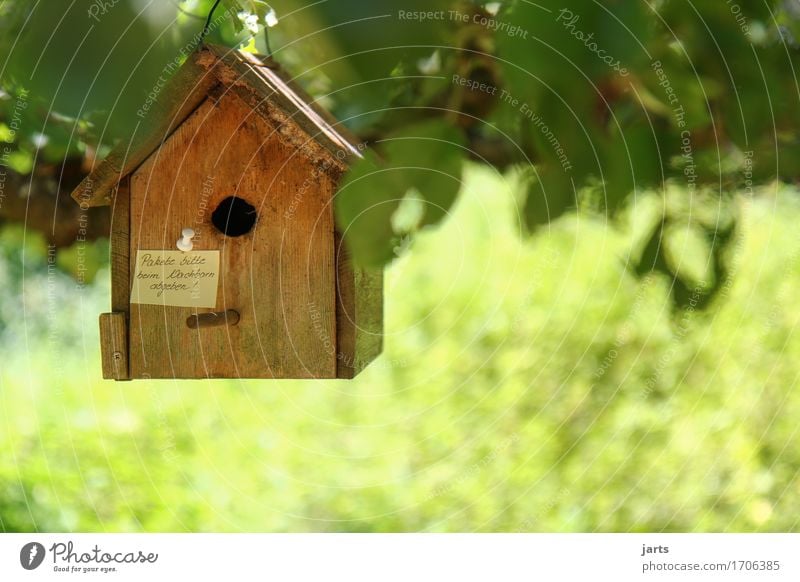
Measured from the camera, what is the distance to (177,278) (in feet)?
2.92

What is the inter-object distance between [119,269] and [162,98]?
0.58ft

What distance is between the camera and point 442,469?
57.2 inches

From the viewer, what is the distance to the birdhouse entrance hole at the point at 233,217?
90 centimetres

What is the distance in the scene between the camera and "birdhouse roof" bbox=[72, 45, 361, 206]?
0.82 metres

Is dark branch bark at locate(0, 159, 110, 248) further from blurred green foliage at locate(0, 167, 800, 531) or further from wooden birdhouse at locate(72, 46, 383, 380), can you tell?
wooden birdhouse at locate(72, 46, 383, 380)

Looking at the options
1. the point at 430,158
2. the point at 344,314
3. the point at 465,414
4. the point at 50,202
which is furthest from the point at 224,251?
the point at 465,414

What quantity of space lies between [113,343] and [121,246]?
0.31 feet

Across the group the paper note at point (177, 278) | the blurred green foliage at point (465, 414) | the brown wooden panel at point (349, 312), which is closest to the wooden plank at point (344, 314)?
the brown wooden panel at point (349, 312)

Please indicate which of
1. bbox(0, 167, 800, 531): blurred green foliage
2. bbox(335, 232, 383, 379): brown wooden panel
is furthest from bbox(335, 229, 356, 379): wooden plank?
bbox(0, 167, 800, 531): blurred green foliage

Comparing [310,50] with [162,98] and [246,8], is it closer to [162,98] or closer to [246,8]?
[246,8]

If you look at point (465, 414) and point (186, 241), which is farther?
A: point (465, 414)

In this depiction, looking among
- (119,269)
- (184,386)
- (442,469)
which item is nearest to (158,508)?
(184,386)

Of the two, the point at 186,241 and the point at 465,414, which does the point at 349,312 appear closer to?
the point at 186,241

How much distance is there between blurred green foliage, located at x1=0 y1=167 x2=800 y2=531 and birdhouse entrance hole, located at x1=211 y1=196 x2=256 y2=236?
1.25ft
